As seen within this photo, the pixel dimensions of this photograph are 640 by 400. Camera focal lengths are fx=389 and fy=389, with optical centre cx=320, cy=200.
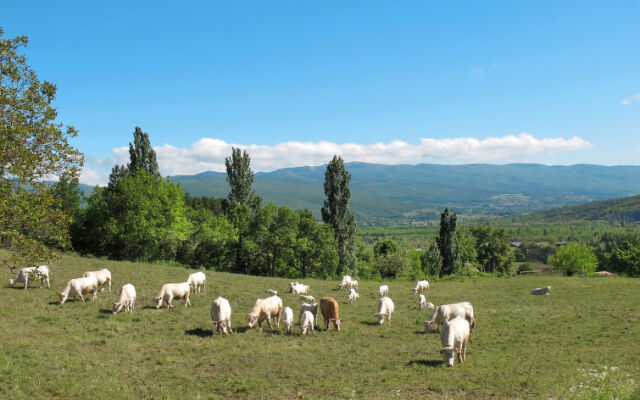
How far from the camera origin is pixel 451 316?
19.0 metres

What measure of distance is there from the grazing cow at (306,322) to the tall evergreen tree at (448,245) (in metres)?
48.5

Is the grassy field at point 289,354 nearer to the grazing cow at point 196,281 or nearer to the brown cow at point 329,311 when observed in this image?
the brown cow at point 329,311

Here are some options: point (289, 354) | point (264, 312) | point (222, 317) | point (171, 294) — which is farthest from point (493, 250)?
point (289, 354)

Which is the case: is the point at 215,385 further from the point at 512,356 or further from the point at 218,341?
the point at 512,356

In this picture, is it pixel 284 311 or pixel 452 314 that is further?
pixel 452 314

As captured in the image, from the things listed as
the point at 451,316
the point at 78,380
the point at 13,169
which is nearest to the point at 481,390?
the point at 451,316

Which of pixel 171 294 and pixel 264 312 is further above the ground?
pixel 171 294

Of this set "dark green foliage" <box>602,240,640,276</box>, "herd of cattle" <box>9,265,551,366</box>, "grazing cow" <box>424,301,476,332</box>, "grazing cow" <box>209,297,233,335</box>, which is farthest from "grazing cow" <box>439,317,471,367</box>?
"dark green foliage" <box>602,240,640,276</box>

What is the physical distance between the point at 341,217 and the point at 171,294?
3539 cm

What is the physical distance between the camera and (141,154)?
56.8 m

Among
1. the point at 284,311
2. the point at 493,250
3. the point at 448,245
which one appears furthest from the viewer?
the point at 493,250

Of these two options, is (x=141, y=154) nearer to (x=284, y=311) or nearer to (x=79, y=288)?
(x=79, y=288)

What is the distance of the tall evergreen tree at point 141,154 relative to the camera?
56.5 meters

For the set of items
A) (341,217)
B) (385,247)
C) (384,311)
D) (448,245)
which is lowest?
(385,247)
